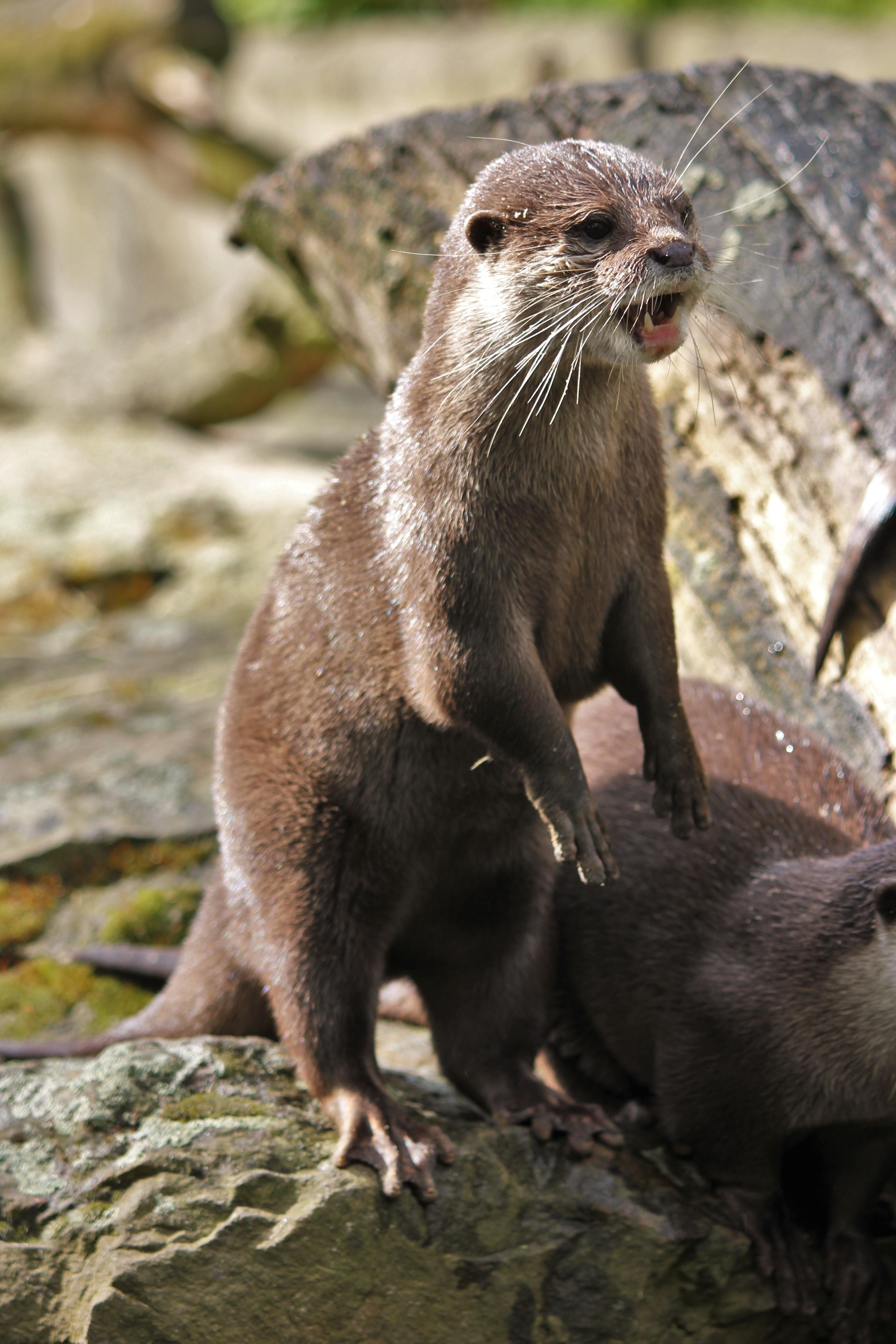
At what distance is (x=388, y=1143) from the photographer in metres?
2.17

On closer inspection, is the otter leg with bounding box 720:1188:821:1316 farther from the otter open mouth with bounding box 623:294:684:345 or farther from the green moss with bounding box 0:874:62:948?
the green moss with bounding box 0:874:62:948

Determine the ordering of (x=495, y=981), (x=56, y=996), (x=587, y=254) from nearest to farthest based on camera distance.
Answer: (x=587, y=254), (x=495, y=981), (x=56, y=996)

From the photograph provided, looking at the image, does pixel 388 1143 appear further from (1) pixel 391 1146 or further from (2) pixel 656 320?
(2) pixel 656 320

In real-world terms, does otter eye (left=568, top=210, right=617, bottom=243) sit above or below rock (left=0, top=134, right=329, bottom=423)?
below

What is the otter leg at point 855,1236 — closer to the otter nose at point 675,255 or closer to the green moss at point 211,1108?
the green moss at point 211,1108

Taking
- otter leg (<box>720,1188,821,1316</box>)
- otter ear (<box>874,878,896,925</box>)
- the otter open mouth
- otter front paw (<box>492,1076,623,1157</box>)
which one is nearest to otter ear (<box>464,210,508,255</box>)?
the otter open mouth

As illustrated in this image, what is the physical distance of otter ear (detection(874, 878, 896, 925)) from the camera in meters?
2.21

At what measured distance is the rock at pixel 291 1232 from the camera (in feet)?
6.37

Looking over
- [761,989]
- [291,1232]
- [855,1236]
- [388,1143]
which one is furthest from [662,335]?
[855,1236]

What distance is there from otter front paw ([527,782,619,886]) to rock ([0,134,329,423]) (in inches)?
120

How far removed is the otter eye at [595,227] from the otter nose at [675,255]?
0.13 meters

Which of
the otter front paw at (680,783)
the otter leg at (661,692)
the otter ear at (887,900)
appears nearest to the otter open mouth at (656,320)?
the otter leg at (661,692)

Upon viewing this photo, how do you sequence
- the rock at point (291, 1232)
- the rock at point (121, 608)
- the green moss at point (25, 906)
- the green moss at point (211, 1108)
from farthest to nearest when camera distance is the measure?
the rock at point (121, 608), the green moss at point (25, 906), the green moss at point (211, 1108), the rock at point (291, 1232)

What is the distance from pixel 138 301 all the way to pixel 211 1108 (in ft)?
42.7
